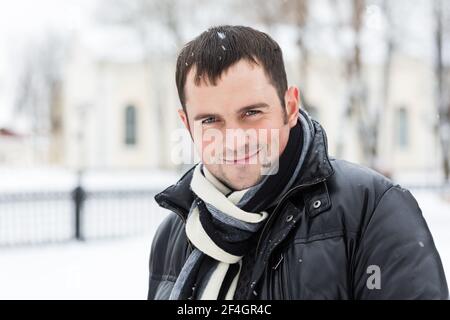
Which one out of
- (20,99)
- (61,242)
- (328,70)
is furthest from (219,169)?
(20,99)

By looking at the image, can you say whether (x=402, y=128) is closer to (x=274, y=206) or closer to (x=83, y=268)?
(x=83, y=268)

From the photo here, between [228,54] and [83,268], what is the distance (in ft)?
23.8

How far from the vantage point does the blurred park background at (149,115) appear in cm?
888

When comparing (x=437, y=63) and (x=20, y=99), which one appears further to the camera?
(x=20, y=99)

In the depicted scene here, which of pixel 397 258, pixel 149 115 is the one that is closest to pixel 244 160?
pixel 397 258

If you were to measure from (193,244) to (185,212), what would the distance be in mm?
146

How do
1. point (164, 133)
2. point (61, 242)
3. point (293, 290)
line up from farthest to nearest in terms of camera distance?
point (164, 133) → point (61, 242) → point (293, 290)

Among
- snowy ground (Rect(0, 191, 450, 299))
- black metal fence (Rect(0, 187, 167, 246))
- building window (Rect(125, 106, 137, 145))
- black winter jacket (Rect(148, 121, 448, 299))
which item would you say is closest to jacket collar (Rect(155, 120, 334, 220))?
black winter jacket (Rect(148, 121, 448, 299))

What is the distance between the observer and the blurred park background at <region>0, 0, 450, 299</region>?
29.1ft

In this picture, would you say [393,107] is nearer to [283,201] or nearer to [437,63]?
[437,63]

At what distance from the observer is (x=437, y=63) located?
47.1 feet

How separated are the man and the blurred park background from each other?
1.38 ft

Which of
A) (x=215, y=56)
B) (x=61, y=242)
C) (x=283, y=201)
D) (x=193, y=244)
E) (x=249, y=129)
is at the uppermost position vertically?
(x=215, y=56)

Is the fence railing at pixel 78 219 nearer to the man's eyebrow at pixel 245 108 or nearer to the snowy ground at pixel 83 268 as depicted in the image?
the snowy ground at pixel 83 268
